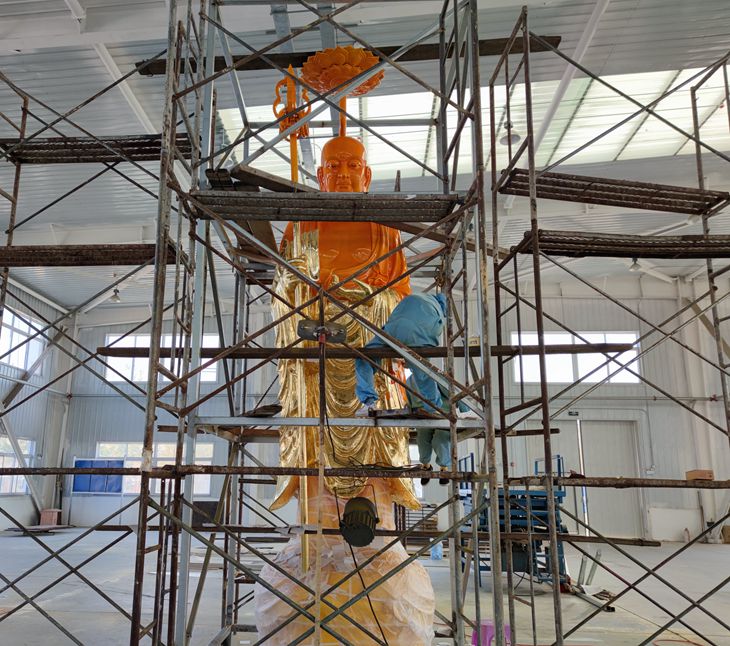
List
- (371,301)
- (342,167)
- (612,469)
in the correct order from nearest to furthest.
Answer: (371,301) → (342,167) → (612,469)

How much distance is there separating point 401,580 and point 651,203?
3926mm

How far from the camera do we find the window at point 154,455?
73.2 ft

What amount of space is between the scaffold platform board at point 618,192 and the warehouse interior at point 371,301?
0.04m

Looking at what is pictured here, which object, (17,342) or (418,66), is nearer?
(418,66)

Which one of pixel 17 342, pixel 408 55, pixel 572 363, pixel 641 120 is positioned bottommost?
pixel 572 363

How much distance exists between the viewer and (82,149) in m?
6.14

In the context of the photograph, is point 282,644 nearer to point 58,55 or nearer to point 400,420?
point 400,420

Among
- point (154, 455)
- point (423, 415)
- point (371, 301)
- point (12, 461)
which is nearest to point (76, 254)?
point (371, 301)

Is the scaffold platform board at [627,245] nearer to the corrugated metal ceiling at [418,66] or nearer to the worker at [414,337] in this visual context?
the worker at [414,337]

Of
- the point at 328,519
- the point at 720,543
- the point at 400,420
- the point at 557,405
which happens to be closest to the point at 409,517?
the point at 557,405

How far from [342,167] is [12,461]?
17899 millimetres

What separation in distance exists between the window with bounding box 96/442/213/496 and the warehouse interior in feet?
0.42

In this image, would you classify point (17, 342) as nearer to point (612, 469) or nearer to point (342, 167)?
point (342, 167)

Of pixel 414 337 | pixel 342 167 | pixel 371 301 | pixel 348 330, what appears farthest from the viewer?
pixel 342 167
